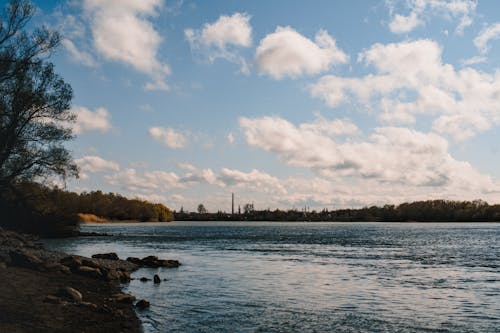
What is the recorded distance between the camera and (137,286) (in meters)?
32.8

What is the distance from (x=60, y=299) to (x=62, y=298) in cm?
55

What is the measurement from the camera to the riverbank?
18.3 m

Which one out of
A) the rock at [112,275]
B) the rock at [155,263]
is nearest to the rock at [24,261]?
the rock at [112,275]

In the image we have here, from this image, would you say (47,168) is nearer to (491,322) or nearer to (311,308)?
(311,308)

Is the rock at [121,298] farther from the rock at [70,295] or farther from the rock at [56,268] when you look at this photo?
the rock at [56,268]

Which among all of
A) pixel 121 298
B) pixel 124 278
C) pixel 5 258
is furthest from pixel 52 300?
pixel 124 278

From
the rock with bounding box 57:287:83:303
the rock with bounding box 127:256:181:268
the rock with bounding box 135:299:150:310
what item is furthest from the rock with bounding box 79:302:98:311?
the rock with bounding box 127:256:181:268

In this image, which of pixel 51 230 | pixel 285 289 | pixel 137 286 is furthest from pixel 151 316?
pixel 51 230

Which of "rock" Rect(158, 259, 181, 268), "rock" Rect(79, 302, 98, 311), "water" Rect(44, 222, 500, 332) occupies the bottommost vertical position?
"water" Rect(44, 222, 500, 332)

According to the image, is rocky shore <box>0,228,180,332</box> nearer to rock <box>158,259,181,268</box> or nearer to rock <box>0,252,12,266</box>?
rock <box>0,252,12,266</box>

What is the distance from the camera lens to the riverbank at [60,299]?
18.3 metres

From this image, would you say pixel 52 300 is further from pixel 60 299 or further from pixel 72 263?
pixel 72 263

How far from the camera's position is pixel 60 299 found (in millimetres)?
21922

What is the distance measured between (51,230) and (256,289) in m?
63.4
